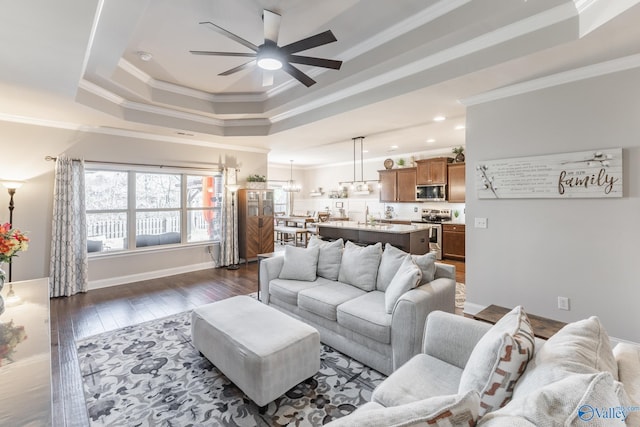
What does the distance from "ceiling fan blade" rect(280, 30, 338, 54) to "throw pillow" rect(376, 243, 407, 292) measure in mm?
1995

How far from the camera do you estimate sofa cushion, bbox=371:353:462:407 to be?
4.78 feet

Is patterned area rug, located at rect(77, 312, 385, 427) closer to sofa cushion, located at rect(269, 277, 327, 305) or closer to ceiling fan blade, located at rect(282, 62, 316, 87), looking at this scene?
sofa cushion, located at rect(269, 277, 327, 305)

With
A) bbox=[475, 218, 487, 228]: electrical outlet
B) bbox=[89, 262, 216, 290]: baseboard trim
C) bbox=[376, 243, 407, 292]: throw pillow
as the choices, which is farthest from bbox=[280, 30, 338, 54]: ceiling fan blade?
bbox=[89, 262, 216, 290]: baseboard trim

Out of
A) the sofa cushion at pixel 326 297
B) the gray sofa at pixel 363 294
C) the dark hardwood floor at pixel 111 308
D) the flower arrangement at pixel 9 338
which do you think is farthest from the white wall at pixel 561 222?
the flower arrangement at pixel 9 338

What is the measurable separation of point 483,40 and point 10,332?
4.33 m

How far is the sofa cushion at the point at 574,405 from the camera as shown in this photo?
722 mm

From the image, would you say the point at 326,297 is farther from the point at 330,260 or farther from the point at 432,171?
the point at 432,171

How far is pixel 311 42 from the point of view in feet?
8.14

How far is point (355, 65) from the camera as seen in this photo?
3566mm

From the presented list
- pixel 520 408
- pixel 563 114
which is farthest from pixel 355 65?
pixel 520 408

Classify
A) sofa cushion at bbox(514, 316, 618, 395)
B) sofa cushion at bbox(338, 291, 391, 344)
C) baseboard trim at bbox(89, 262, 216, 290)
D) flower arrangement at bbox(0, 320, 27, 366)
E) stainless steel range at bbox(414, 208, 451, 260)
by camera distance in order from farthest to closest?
stainless steel range at bbox(414, 208, 451, 260) → baseboard trim at bbox(89, 262, 216, 290) → sofa cushion at bbox(338, 291, 391, 344) → flower arrangement at bbox(0, 320, 27, 366) → sofa cushion at bbox(514, 316, 618, 395)

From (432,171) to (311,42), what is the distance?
18.9 ft

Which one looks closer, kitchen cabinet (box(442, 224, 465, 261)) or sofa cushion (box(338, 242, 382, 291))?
sofa cushion (box(338, 242, 382, 291))

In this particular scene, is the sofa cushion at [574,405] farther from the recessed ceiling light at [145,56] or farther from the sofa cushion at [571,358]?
the recessed ceiling light at [145,56]
